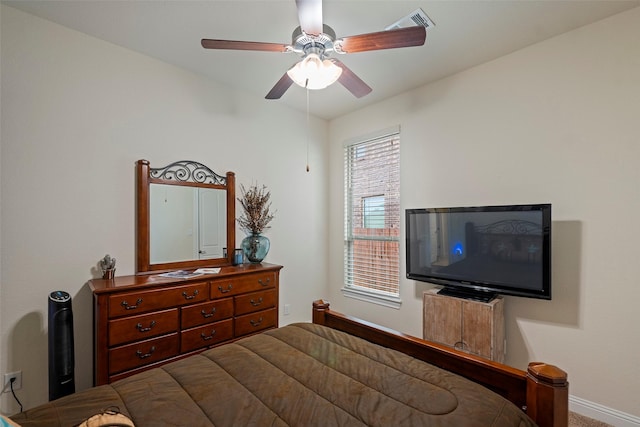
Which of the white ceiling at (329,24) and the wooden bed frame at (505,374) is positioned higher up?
the white ceiling at (329,24)

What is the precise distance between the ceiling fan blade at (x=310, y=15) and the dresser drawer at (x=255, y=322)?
2282mm

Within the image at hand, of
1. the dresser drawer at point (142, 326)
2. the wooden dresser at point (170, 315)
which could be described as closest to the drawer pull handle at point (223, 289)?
the wooden dresser at point (170, 315)

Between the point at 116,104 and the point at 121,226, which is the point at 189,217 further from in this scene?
the point at 116,104

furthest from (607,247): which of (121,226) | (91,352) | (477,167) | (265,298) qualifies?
(91,352)

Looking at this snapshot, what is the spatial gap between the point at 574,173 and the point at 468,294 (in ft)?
4.00

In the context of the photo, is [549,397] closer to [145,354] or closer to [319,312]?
[319,312]

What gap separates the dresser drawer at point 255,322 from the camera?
2639 mm

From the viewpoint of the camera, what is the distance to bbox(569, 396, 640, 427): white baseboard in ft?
6.44

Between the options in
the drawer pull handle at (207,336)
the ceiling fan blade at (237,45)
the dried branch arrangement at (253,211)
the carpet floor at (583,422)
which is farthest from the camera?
the dried branch arrangement at (253,211)

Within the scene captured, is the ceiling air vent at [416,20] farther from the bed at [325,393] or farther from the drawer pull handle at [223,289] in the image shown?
the drawer pull handle at [223,289]

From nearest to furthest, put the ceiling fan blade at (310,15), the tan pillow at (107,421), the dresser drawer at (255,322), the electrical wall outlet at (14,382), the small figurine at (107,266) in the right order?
the tan pillow at (107,421) → the ceiling fan blade at (310,15) → the electrical wall outlet at (14,382) → the small figurine at (107,266) → the dresser drawer at (255,322)

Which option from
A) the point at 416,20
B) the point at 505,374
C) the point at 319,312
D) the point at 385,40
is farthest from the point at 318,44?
the point at 505,374

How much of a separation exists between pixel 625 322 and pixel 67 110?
13.8 feet

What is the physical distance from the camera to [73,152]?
221cm
